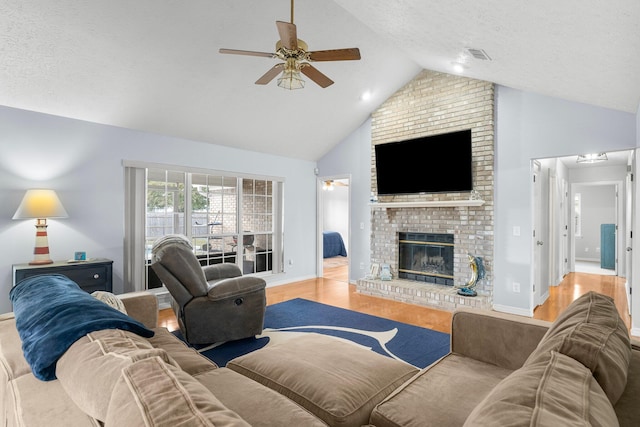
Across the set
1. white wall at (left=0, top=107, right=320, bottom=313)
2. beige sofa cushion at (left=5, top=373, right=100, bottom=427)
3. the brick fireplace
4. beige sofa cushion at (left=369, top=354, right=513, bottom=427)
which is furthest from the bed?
beige sofa cushion at (left=5, top=373, right=100, bottom=427)

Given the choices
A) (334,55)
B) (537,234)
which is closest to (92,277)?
(334,55)

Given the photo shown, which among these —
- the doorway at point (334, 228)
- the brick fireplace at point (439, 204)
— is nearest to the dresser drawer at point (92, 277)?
the brick fireplace at point (439, 204)

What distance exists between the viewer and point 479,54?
11.1 ft

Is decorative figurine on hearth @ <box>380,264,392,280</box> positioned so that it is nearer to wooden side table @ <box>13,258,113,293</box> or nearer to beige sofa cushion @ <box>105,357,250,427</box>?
wooden side table @ <box>13,258,113,293</box>

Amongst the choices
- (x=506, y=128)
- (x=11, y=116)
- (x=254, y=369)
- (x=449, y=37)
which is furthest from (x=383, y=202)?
(x=11, y=116)

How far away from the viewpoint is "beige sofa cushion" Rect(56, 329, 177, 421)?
2.63 feet

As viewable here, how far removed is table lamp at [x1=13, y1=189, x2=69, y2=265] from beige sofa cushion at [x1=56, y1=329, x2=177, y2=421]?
3258mm

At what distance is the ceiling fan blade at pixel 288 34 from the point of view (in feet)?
7.68

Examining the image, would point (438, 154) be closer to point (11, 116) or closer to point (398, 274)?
point (398, 274)

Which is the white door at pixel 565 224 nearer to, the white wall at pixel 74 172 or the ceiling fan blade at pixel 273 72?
the ceiling fan blade at pixel 273 72

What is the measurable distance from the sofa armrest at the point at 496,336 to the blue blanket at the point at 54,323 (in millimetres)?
1662

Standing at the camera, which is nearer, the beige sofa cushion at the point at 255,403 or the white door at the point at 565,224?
the beige sofa cushion at the point at 255,403

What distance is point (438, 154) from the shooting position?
5055 millimetres

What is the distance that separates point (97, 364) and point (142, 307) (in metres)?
1.88
